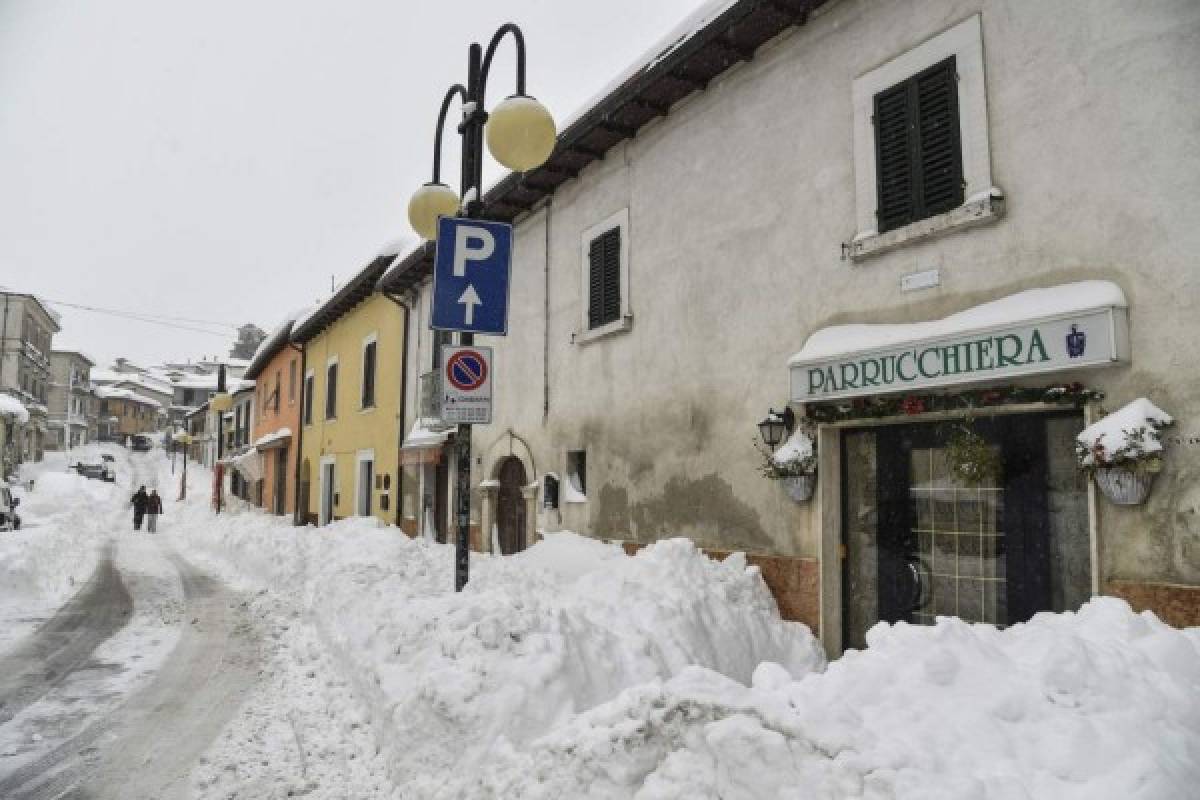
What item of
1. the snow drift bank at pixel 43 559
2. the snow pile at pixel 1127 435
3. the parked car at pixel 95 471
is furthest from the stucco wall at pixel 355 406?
the parked car at pixel 95 471

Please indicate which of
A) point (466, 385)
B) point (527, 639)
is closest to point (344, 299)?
point (466, 385)

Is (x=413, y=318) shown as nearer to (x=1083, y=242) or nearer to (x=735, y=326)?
(x=735, y=326)

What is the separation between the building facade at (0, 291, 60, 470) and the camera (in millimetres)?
45219

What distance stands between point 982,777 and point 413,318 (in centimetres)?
1410

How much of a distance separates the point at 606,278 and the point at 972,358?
5330 millimetres

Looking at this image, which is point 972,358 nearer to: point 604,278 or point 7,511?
point 604,278

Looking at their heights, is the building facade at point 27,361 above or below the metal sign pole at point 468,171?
above

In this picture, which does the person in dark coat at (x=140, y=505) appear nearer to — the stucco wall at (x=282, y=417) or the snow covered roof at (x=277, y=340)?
the stucco wall at (x=282, y=417)

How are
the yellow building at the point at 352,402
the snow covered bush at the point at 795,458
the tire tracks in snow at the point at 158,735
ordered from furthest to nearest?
the yellow building at the point at 352,402, the snow covered bush at the point at 795,458, the tire tracks in snow at the point at 158,735

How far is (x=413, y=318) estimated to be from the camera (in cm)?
1536

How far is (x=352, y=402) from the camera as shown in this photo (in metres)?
18.5

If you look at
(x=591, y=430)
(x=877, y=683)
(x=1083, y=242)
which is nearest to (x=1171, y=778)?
(x=877, y=683)

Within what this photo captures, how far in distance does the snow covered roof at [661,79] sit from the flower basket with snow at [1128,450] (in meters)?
4.42

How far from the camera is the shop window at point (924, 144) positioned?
5.34 m
